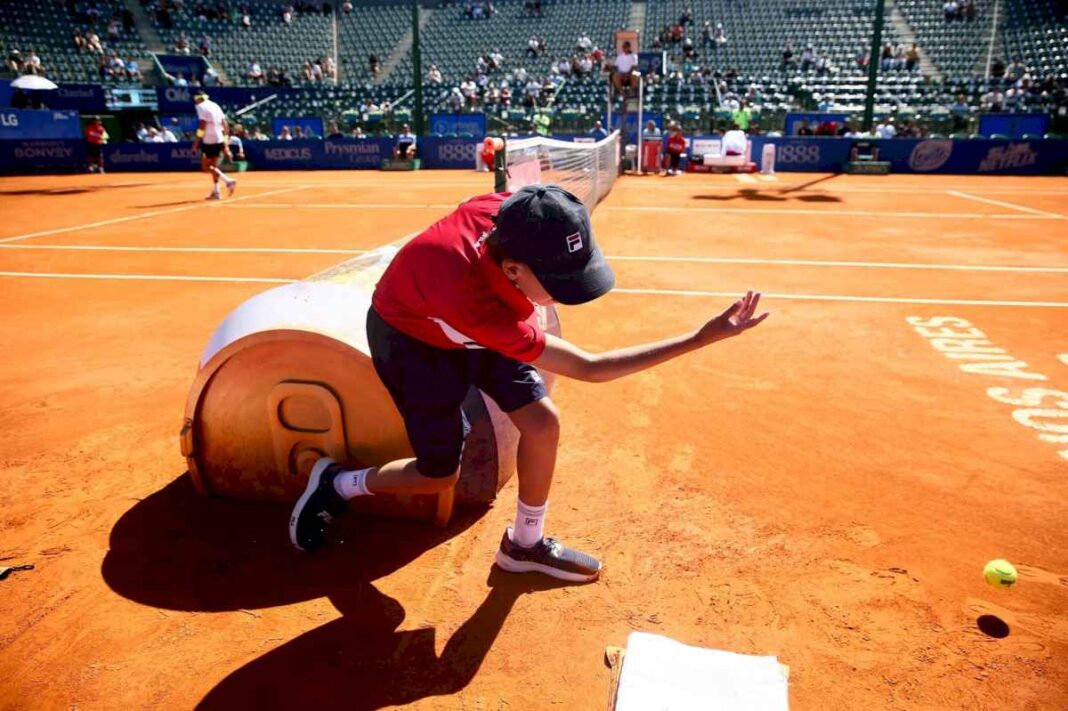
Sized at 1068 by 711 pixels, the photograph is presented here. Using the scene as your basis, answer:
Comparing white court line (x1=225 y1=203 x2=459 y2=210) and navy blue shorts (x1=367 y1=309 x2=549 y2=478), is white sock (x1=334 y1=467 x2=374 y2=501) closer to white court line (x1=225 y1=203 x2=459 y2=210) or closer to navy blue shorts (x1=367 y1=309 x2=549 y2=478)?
navy blue shorts (x1=367 y1=309 x2=549 y2=478)

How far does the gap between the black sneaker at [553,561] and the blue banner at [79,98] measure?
3446 centimetres

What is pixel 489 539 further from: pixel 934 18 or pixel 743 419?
pixel 934 18

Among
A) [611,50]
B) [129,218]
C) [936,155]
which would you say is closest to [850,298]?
[129,218]

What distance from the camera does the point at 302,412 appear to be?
357 cm

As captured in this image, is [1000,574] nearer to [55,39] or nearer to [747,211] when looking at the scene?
[747,211]

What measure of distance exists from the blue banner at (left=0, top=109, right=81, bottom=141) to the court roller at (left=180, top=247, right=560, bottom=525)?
27.9 metres

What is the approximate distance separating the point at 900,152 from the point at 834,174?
2315mm

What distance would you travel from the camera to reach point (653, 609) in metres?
3.05

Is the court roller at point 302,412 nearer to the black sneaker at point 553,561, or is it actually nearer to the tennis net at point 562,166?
the black sneaker at point 553,561

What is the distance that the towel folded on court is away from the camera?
98.1 inches

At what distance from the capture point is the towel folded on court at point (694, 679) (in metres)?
2.49

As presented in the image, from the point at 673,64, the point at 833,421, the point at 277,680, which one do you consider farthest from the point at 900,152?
the point at 277,680

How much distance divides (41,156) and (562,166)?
22379 millimetres

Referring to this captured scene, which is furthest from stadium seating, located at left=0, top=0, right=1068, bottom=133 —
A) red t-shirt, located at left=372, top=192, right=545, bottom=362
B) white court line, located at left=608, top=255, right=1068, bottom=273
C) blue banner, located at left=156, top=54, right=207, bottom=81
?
red t-shirt, located at left=372, top=192, right=545, bottom=362
